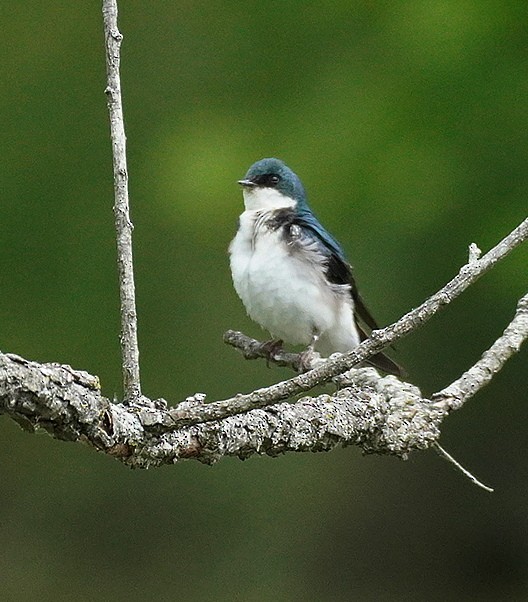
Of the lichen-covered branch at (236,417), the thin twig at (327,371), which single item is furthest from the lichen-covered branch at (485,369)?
the thin twig at (327,371)

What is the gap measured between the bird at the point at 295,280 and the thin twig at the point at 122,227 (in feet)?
4.47

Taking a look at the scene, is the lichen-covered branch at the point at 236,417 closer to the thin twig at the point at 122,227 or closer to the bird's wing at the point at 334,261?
the thin twig at the point at 122,227

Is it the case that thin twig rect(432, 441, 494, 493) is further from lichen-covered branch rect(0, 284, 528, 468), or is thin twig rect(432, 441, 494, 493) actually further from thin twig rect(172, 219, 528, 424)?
thin twig rect(172, 219, 528, 424)

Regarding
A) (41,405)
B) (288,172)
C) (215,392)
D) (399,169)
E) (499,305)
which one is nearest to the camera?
(41,405)

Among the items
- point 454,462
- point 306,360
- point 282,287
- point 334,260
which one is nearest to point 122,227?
point 454,462

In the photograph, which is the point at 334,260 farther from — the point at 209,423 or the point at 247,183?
the point at 209,423

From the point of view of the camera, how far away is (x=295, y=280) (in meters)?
2.58

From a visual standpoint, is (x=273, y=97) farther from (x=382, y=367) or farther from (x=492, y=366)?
(x=492, y=366)

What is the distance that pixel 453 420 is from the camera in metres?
4.06

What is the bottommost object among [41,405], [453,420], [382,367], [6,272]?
[41,405]

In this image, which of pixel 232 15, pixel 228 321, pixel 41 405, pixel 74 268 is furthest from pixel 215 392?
pixel 41 405

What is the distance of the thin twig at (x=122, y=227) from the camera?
1.09m

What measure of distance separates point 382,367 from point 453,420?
64.6 inches

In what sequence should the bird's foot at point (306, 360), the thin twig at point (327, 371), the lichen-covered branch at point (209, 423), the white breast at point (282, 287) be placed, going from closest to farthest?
1. the lichen-covered branch at point (209, 423)
2. the thin twig at point (327, 371)
3. the bird's foot at point (306, 360)
4. the white breast at point (282, 287)
